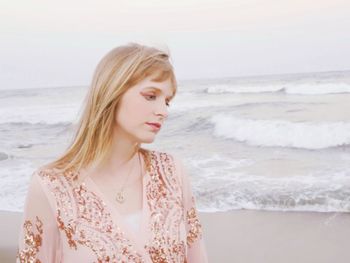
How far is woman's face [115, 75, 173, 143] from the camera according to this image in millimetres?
1196

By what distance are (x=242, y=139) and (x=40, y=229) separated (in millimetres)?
7361

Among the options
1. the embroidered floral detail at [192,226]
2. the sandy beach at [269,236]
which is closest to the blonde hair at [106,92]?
the embroidered floral detail at [192,226]

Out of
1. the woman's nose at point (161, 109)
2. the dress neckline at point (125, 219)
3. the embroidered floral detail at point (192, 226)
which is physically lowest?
the embroidered floral detail at point (192, 226)

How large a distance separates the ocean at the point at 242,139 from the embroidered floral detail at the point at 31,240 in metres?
0.28

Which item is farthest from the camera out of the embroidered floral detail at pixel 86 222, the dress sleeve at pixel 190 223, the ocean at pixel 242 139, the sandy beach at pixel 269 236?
the ocean at pixel 242 139

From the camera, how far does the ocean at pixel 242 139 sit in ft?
16.8

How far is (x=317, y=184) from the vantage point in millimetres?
5324

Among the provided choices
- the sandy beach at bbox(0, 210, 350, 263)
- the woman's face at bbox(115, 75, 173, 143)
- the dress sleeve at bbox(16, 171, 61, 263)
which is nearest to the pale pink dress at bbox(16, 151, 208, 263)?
the dress sleeve at bbox(16, 171, 61, 263)

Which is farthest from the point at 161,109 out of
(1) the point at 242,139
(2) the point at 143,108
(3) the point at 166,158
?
(1) the point at 242,139

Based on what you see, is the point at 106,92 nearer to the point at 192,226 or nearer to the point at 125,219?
the point at 125,219

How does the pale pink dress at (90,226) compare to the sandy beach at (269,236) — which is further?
the sandy beach at (269,236)

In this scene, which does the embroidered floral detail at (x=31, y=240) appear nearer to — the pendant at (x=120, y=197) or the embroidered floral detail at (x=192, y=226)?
the pendant at (x=120, y=197)

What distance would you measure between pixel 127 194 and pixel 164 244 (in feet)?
0.51

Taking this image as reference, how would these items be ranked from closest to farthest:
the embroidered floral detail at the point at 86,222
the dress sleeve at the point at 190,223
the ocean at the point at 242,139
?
the embroidered floral detail at the point at 86,222
the dress sleeve at the point at 190,223
the ocean at the point at 242,139
